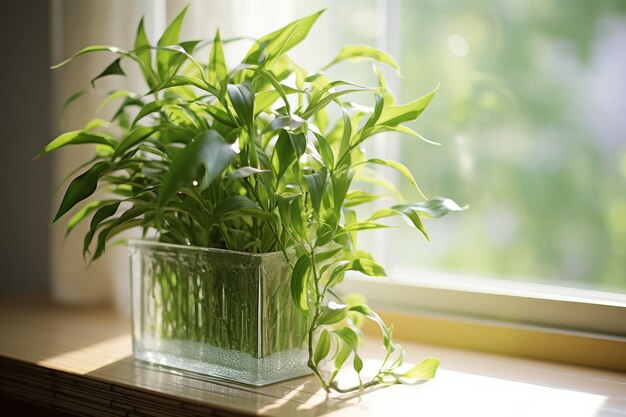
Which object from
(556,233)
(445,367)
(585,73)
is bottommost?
(445,367)

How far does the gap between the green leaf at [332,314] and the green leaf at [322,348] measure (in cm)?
3

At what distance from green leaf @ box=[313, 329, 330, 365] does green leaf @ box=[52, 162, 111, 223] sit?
1.15 feet

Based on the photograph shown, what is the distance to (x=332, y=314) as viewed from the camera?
92 centimetres

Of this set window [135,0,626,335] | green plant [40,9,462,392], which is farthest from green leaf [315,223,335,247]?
window [135,0,626,335]

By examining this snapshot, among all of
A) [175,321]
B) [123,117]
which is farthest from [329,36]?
[175,321]

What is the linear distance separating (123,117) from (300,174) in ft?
1.28

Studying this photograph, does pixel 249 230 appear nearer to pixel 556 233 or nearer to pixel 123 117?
pixel 123 117

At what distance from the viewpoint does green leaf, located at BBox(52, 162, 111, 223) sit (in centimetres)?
94

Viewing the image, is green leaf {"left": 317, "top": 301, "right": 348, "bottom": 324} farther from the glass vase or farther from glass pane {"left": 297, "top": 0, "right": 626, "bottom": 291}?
glass pane {"left": 297, "top": 0, "right": 626, "bottom": 291}

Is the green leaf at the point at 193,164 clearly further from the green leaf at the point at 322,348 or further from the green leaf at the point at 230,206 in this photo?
the green leaf at the point at 322,348

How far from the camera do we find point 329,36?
57.3 inches

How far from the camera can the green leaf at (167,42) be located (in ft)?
3.41

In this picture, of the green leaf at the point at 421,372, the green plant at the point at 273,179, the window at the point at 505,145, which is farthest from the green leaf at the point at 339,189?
the window at the point at 505,145

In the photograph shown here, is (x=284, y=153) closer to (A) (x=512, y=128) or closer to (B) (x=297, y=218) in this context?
(B) (x=297, y=218)
